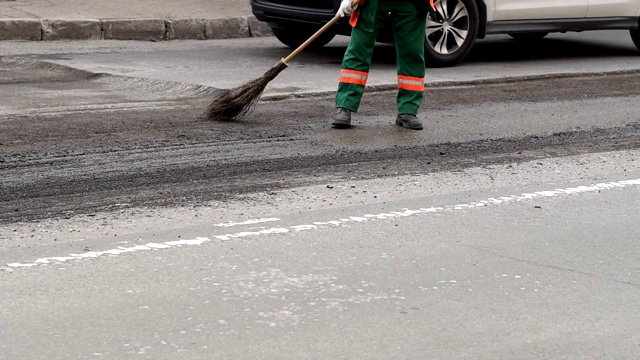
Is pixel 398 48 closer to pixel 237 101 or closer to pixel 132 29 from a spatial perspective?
pixel 237 101

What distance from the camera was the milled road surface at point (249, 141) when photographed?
6102 mm

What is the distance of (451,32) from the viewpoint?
1110 cm

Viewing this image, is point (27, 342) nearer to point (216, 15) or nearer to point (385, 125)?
point (385, 125)

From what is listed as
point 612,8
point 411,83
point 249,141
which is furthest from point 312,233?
point 612,8

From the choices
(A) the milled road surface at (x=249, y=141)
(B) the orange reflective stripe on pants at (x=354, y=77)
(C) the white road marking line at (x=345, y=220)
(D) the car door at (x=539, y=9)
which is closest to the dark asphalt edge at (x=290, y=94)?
(A) the milled road surface at (x=249, y=141)

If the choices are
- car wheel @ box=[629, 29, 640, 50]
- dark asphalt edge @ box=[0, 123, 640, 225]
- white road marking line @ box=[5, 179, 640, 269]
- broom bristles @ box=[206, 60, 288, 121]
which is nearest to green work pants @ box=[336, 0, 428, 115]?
broom bristles @ box=[206, 60, 288, 121]

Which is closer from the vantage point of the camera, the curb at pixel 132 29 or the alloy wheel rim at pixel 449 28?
the alloy wheel rim at pixel 449 28

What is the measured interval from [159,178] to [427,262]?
6.23ft

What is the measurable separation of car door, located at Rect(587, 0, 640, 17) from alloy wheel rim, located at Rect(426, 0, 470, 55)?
156 cm

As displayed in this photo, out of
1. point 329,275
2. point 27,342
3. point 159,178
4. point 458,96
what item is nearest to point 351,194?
point 159,178

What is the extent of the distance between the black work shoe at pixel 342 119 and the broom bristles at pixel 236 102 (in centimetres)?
59

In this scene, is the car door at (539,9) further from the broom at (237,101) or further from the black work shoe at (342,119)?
the black work shoe at (342,119)

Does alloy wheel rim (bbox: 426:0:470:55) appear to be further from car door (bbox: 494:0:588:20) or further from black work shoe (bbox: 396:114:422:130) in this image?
black work shoe (bbox: 396:114:422:130)

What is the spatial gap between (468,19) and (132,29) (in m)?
3.67
